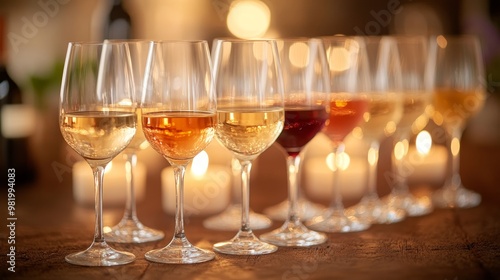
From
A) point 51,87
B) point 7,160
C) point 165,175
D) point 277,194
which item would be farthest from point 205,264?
point 51,87

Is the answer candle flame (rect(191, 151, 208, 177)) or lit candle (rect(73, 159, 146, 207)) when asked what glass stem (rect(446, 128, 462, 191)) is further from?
lit candle (rect(73, 159, 146, 207))

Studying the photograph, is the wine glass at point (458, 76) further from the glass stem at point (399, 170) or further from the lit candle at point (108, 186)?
the lit candle at point (108, 186)

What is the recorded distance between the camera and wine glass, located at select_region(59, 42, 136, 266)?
1.36 m

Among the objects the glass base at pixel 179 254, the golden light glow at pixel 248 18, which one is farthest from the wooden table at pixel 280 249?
the golden light glow at pixel 248 18

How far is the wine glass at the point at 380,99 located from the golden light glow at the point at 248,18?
10.9 feet

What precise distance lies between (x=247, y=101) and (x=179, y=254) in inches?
11.0

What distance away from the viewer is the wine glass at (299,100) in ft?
5.33

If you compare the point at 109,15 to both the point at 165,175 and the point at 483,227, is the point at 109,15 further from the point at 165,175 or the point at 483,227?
the point at 483,227

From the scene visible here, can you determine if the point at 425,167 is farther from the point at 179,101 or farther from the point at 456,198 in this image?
the point at 179,101

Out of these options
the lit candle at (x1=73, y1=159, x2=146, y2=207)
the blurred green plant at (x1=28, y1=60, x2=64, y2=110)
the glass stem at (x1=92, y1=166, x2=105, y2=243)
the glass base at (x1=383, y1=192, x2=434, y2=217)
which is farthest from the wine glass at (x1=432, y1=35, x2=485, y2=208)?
the blurred green plant at (x1=28, y1=60, x2=64, y2=110)

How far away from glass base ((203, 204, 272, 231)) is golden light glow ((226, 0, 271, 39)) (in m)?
3.51

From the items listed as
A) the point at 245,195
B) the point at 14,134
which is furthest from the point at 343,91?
the point at 14,134

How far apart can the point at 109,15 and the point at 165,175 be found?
2.67 feet

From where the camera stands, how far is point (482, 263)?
53.9 inches
